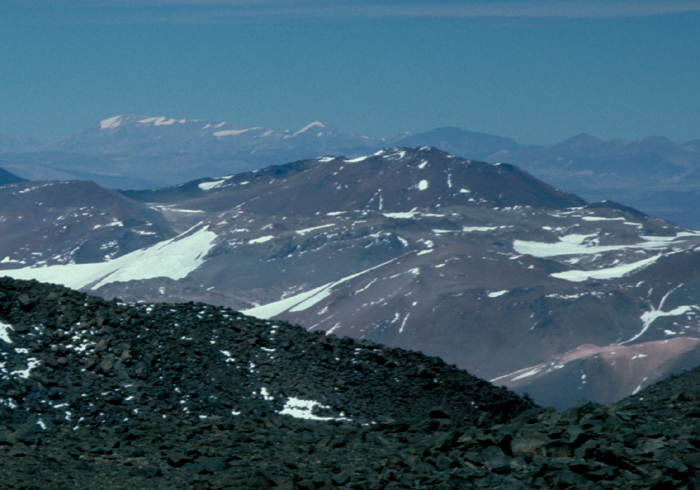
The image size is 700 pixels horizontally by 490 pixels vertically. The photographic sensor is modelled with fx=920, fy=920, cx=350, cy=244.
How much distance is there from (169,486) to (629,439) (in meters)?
7.24

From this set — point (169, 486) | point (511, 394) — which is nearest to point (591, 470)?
point (169, 486)

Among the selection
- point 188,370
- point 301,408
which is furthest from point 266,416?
point 188,370

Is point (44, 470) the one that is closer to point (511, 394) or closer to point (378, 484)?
point (378, 484)

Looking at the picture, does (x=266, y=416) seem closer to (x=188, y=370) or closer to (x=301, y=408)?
(x=301, y=408)

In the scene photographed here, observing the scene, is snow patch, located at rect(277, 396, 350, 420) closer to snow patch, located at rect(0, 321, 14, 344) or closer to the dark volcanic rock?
the dark volcanic rock

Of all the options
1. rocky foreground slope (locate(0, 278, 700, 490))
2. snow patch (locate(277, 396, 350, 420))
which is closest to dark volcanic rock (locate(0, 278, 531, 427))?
rocky foreground slope (locate(0, 278, 700, 490))

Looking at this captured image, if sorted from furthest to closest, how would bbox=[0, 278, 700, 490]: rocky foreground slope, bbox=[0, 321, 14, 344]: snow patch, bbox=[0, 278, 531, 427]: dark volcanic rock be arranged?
bbox=[0, 321, 14, 344]: snow patch
bbox=[0, 278, 531, 427]: dark volcanic rock
bbox=[0, 278, 700, 490]: rocky foreground slope

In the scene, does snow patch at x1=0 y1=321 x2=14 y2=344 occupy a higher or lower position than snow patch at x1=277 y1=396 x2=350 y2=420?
higher

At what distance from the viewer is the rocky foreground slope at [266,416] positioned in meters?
13.9

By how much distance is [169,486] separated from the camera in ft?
46.9

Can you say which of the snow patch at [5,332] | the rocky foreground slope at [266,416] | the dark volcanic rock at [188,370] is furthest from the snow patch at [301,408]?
the snow patch at [5,332]

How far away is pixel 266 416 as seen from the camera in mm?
23078

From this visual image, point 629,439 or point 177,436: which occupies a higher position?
point 629,439

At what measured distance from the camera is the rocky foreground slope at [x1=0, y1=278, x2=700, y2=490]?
13875mm
